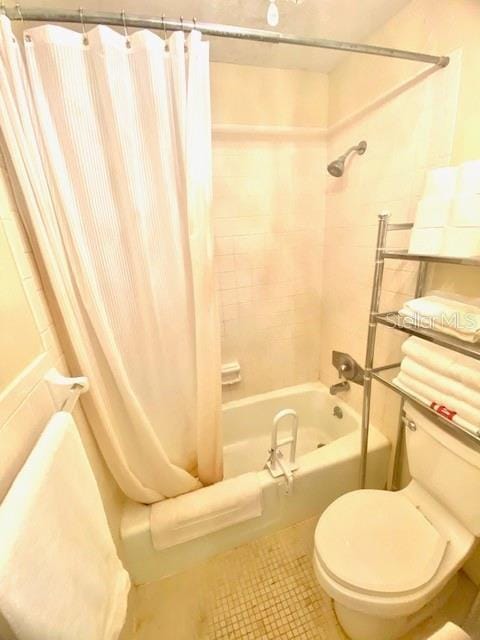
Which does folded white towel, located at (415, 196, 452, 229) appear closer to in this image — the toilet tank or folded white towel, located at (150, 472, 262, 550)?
the toilet tank

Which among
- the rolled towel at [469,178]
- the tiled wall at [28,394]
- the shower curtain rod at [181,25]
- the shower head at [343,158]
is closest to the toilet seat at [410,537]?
the tiled wall at [28,394]

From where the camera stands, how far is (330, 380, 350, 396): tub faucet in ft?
5.52

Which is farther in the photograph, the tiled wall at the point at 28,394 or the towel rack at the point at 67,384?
the towel rack at the point at 67,384

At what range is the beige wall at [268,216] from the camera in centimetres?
140

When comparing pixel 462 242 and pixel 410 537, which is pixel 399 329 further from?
pixel 410 537

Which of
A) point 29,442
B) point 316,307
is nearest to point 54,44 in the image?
point 29,442

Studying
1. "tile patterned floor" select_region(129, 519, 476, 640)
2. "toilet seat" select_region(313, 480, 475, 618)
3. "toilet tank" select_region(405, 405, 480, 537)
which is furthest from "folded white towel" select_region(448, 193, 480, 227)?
"tile patterned floor" select_region(129, 519, 476, 640)

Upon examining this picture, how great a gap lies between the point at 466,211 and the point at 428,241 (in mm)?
129

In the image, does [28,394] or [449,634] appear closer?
[449,634]

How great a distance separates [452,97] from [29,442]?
161 cm

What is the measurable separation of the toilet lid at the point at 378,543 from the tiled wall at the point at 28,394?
81 cm

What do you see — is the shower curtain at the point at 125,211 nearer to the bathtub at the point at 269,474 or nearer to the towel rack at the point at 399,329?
the bathtub at the point at 269,474

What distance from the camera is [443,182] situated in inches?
32.2

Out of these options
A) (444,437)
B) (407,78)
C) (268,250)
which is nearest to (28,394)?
(444,437)
